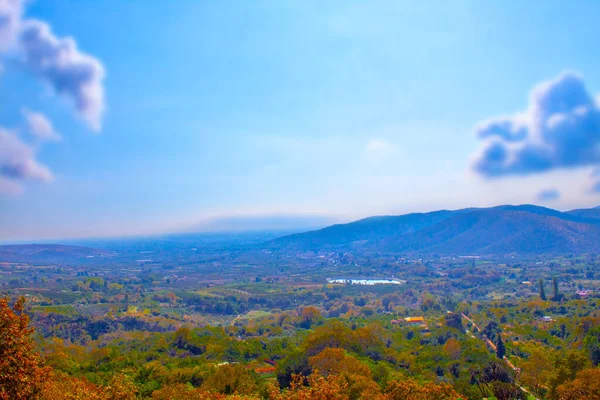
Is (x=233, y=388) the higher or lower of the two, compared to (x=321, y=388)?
lower

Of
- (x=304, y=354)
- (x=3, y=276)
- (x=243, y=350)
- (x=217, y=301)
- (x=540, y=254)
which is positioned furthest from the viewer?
(x=540, y=254)

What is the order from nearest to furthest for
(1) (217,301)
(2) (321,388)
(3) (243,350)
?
(2) (321,388) < (3) (243,350) < (1) (217,301)

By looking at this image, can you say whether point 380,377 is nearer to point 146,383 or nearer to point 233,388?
point 233,388

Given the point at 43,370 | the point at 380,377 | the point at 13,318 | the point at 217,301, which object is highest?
the point at 13,318

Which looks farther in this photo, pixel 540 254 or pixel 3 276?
pixel 540 254

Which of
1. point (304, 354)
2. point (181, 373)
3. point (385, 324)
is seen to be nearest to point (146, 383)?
point (181, 373)

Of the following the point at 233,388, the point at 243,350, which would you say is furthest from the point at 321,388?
the point at 243,350

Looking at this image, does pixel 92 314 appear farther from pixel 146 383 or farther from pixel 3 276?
pixel 3 276
